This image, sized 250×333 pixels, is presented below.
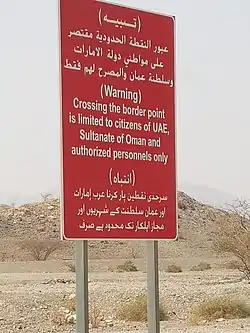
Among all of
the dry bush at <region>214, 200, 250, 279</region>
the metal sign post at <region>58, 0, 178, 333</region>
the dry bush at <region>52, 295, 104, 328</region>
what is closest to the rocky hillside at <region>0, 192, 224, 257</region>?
the dry bush at <region>214, 200, 250, 279</region>

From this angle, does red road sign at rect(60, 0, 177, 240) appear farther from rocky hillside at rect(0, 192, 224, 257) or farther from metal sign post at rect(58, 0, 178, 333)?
rocky hillside at rect(0, 192, 224, 257)

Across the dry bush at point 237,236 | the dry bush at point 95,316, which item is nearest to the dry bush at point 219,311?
the dry bush at point 95,316

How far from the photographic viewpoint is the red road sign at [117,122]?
31.8 feet

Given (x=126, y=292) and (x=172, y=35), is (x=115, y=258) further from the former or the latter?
(x=172, y=35)

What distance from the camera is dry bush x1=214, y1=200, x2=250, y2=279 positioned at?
4131 centimetres

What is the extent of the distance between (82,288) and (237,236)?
32865 mm

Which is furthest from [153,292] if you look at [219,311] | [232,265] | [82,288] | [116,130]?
[232,265]

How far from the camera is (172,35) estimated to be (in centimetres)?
1107

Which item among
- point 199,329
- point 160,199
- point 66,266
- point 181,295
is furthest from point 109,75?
point 66,266

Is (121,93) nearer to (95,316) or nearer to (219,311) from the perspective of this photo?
(95,316)

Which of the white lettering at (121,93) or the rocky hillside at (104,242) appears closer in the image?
the white lettering at (121,93)

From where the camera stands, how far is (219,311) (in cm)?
2795

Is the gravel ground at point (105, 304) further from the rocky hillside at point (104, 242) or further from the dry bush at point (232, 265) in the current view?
the rocky hillside at point (104, 242)

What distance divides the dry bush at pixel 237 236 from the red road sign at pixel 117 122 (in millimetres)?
30624
